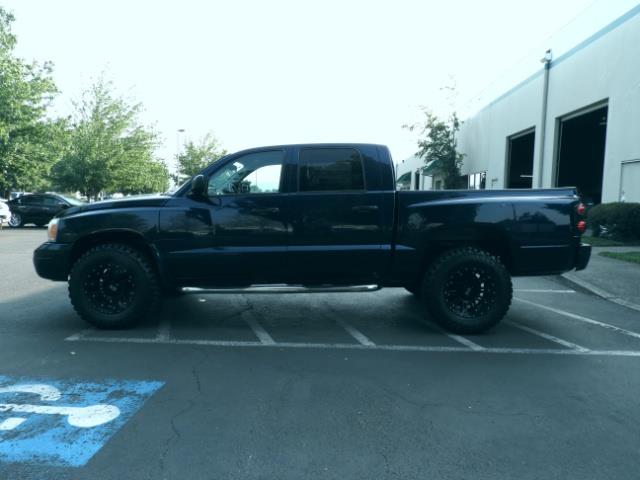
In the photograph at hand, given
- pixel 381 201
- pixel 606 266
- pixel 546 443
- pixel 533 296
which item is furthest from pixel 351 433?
pixel 606 266

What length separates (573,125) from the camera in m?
19.6

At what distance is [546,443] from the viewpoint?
3.16m

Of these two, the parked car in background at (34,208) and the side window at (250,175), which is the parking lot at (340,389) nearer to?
the side window at (250,175)

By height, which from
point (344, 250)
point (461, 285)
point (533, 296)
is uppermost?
point (344, 250)

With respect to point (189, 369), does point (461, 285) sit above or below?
above

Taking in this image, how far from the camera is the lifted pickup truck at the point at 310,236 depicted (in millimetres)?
5555

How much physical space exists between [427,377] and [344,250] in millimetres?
1739

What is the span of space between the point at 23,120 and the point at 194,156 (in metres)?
26.4

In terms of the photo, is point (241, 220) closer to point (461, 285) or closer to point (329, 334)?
point (329, 334)

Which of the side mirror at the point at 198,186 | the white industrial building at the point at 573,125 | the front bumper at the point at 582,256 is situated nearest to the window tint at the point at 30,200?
the side mirror at the point at 198,186

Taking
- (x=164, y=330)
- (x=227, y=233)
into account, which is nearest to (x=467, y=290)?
(x=227, y=233)

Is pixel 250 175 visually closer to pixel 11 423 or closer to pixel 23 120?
pixel 11 423

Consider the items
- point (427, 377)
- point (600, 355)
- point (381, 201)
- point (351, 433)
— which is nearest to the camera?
point (351, 433)

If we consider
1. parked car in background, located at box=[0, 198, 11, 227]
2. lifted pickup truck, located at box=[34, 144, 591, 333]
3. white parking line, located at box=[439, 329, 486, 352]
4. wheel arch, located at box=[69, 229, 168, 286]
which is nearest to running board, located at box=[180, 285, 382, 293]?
lifted pickup truck, located at box=[34, 144, 591, 333]
